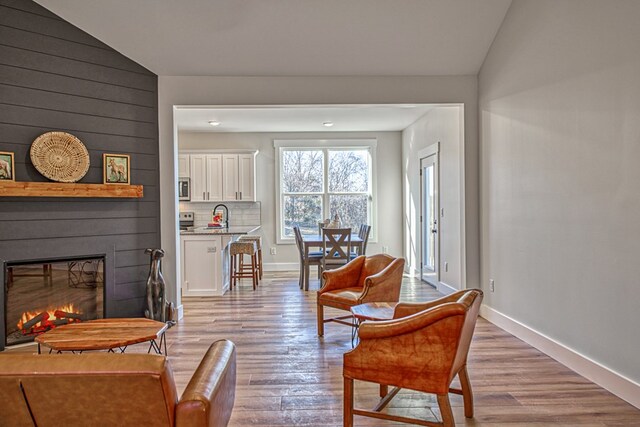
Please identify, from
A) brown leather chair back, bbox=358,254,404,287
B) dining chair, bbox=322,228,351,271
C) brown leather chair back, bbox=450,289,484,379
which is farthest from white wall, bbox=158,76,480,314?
brown leather chair back, bbox=450,289,484,379

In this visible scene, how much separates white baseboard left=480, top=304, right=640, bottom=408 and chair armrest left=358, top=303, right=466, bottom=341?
1503 millimetres

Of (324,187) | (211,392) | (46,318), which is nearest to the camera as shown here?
(211,392)

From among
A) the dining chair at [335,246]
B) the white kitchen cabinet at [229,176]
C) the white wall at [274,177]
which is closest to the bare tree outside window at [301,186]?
the white wall at [274,177]

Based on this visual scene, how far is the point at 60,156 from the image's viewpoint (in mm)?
4086

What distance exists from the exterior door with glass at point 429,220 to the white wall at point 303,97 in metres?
1.43

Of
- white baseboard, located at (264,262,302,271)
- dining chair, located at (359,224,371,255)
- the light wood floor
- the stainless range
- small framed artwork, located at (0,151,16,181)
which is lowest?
the light wood floor

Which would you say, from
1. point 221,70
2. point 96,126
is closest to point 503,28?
point 221,70

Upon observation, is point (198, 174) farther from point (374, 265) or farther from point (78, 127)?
point (374, 265)

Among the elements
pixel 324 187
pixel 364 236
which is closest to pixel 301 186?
pixel 324 187

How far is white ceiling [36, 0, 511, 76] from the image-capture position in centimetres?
407

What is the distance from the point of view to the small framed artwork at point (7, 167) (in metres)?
3.77

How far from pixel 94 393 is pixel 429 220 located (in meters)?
6.06

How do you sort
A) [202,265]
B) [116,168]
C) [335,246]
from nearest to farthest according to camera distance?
1. [116,168]
2. [202,265]
3. [335,246]

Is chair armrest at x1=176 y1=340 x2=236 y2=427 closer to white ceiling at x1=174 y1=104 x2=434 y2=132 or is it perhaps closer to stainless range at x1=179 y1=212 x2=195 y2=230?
white ceiling at x1=174 y1=104 x2=434 y2=132
